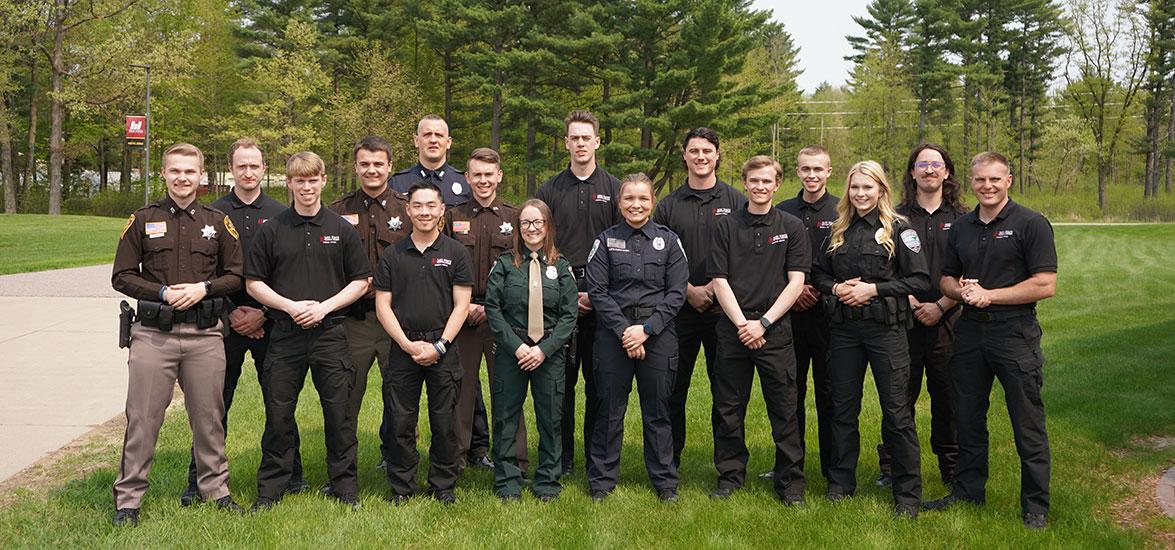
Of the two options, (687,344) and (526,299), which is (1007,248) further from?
(526,299)

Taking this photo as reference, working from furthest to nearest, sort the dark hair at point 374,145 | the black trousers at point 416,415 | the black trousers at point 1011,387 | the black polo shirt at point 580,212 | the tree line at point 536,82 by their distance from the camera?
the tree line at point 536,82 → the black polo shirt at point 580,212 → the dark hair at point 374,145 → the black trousers at point 416,415 → the black trousers at point 1011,387

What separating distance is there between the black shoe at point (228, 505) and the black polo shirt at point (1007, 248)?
4581 millimetres

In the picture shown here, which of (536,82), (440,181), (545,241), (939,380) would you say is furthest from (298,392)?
(536,82)

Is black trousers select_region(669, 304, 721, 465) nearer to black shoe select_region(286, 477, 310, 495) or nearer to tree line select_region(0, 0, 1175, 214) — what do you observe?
black shoe select_region(286, 477, 310, 495)

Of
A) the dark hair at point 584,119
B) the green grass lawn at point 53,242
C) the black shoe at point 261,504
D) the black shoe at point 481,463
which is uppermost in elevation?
the dark hair at point 584,119

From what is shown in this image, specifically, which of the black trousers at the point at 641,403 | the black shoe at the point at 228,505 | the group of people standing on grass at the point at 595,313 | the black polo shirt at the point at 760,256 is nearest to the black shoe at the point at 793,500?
the group of people standing on grass at the point at 595,313

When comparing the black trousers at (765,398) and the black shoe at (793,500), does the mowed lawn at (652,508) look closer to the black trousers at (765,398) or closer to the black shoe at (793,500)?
the black shoe at (793,500)

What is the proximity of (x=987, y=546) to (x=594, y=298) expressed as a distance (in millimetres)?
2617

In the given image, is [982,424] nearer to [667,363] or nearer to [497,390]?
[667,363]

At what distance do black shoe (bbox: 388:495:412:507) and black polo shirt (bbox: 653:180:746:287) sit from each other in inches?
92.5

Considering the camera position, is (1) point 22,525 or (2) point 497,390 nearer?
(1) point 22,525

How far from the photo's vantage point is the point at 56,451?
19.9ft

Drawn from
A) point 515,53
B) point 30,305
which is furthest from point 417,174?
point 515,53

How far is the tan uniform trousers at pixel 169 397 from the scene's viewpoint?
182 inches
